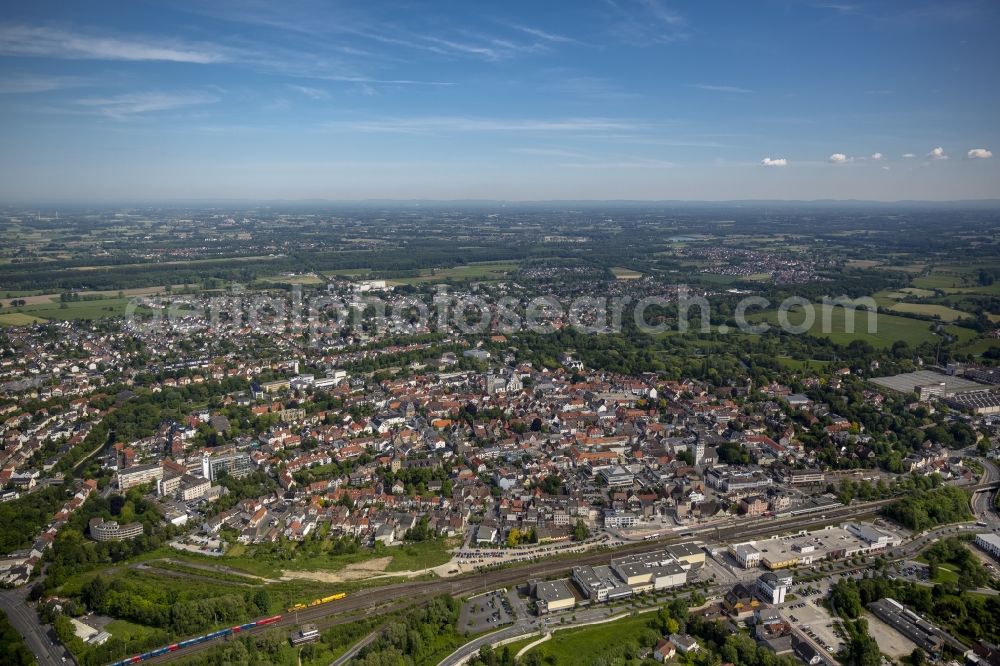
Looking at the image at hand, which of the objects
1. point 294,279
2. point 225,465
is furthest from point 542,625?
point 294,279

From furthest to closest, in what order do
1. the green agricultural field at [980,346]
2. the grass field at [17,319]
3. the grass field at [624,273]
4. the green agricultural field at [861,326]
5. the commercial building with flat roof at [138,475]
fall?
the grass field at [624,273] → the grass field at [17,319] → the green agricultural field at [861,326] → the green agricultural field at [980,346] → the commercial building with flat roof at [138,475]

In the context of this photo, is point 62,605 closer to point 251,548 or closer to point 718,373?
point 251,548

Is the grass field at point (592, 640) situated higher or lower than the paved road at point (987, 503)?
lower

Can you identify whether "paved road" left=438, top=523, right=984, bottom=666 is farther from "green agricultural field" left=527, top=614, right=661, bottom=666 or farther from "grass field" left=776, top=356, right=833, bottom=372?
"grass field" left=776, top=356, right=833, bottom=372

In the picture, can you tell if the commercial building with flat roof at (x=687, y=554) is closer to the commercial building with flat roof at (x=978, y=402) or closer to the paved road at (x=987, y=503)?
the paved road at (x=987, y=503)

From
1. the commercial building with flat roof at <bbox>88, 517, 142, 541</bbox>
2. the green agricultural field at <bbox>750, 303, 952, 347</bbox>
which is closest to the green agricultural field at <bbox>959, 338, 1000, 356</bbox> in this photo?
the green agricultural field at <bbox>750, 303, 952, 347</bbox>

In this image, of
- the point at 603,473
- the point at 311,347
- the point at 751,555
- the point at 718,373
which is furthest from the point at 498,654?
the point at 311,347

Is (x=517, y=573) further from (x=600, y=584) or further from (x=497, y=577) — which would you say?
(x=600, y=584)

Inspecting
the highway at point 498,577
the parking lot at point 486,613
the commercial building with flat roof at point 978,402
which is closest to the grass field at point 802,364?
the commercial building with flat roof at point 978,402
